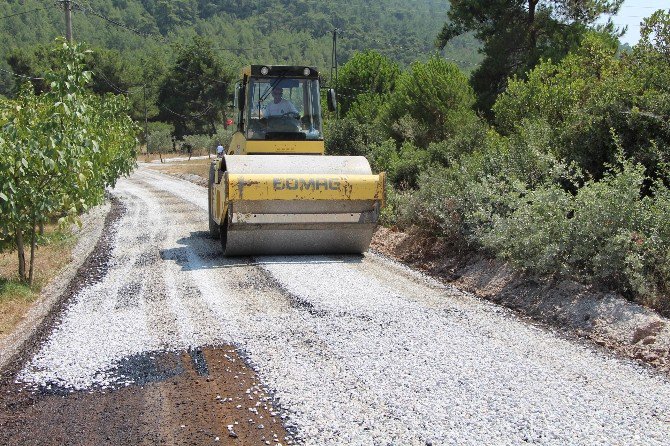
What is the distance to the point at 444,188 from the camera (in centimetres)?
1050

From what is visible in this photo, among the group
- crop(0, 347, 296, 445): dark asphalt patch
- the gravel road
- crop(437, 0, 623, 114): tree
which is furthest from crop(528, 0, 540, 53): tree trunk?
crop(0, 347, 296, 445): dark asphalt patch

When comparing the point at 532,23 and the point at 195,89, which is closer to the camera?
the point at 532,23

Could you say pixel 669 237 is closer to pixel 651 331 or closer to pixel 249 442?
pixel 651 331

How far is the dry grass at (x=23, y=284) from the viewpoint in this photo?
7612mm

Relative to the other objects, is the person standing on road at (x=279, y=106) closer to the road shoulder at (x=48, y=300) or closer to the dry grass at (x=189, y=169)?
the road shoulder at (x=48, y=300)

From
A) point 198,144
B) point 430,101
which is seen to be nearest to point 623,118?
point 430,101

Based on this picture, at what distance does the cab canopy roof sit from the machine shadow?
9.93 ft

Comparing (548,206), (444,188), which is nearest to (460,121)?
(444,188)

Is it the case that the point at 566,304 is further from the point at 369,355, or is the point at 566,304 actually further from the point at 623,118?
the point at 623,118

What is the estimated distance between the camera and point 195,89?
234 feet

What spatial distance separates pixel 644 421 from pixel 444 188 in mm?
6362

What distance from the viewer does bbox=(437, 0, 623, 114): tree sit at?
24.7 metres

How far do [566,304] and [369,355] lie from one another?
254 centimetres

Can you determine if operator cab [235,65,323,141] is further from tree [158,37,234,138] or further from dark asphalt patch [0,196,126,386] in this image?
tree [158,37,234,138]
